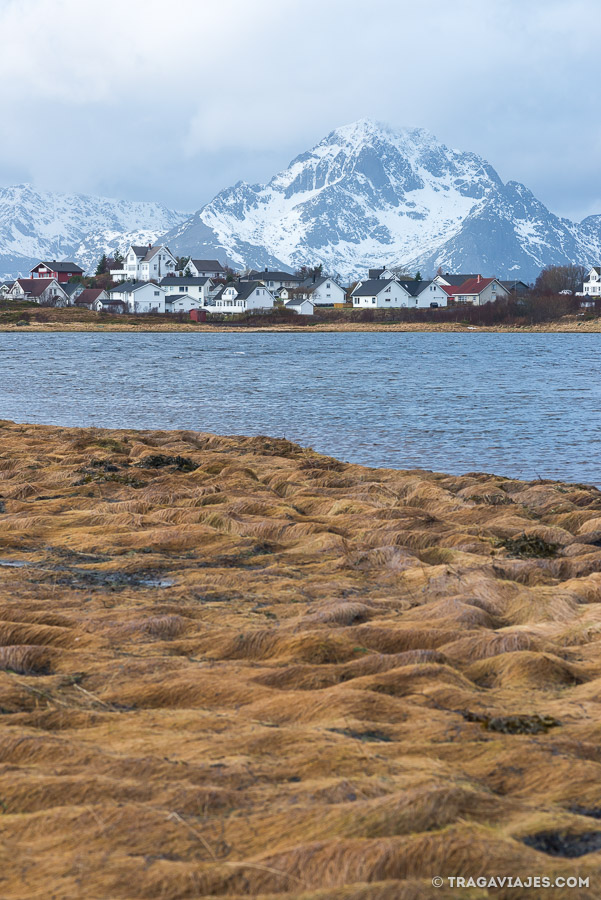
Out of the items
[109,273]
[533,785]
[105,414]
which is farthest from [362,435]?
[109,273]

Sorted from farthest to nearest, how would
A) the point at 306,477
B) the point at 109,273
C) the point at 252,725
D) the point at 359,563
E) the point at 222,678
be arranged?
the point at 109,273 < the point at 306,477 < the point at 359,563 < the point at 222,678 < the point at 252,725

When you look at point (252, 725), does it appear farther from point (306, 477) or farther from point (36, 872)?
point (306, 477)

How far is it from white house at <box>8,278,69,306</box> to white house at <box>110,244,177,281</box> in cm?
1768

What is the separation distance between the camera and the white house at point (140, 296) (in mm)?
121500

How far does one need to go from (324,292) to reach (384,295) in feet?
45.2

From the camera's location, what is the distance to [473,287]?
140625 mm

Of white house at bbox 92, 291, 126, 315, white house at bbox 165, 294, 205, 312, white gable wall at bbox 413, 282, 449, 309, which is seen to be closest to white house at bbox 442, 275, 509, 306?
white gable wall at bbox 413, 282, 449, 309

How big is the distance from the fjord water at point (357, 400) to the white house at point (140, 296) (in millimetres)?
59783

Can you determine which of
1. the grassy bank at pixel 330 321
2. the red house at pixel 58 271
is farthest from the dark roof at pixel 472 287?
the red house at pixel 58 271

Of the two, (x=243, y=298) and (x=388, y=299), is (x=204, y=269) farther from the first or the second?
(x=388, y=299)

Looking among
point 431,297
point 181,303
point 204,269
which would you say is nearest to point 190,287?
point 181,303

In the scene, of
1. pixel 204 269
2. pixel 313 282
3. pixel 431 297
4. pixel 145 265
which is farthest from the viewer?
pixel 204 269

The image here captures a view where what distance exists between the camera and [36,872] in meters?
3.24

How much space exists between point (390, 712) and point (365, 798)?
1.14 m
